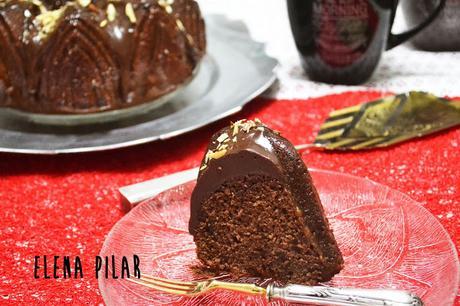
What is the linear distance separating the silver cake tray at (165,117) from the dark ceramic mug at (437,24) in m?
0.39

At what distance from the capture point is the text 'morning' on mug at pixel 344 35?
57.5 inches

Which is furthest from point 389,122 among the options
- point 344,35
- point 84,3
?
point 84,3

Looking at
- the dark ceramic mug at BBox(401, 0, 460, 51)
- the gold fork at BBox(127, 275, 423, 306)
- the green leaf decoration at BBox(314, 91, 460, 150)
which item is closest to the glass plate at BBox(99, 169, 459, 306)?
the gold fork at BBox(127, 275, 423, 306)

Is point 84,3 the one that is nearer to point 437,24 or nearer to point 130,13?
point 130,13

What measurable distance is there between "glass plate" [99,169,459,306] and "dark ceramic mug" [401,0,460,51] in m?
0.80

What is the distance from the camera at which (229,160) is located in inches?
34.0

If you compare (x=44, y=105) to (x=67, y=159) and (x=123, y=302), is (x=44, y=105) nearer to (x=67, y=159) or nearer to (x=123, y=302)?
(x=67, y=159)

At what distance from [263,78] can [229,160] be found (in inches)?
26.7

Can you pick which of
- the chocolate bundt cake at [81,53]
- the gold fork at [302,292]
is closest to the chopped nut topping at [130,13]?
the chocolate bundt cake at [81,53]

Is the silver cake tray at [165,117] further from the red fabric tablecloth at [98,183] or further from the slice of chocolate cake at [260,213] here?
the slice of chocolate cake at [260,213]

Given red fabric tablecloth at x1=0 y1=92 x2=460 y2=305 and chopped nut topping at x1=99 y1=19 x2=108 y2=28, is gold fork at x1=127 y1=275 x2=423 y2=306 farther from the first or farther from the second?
chopped nut topping at x1=99 y1=19 x2=108 y2=28

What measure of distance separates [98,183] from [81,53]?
0.84ft

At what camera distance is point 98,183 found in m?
1.19

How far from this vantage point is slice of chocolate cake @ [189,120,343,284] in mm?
853
